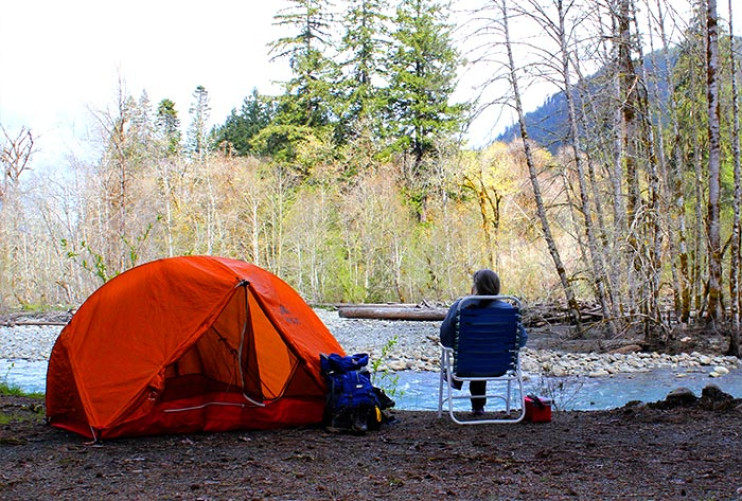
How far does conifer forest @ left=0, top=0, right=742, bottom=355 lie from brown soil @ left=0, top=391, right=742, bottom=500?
4578 mm

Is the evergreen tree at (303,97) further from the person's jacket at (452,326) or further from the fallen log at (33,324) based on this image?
the person's jacket at (452,326)

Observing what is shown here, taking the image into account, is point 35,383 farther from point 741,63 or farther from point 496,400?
point 741,63

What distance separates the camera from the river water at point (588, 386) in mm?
7289

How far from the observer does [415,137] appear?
102 ft

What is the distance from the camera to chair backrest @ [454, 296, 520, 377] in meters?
4.93

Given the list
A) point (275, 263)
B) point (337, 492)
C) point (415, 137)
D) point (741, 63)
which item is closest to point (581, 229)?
point (741, 63)

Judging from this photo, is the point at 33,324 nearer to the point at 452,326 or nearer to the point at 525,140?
the point at 525,140

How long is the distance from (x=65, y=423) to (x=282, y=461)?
6.43 ft

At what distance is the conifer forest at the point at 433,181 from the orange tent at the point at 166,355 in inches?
145

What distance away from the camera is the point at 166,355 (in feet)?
15.4

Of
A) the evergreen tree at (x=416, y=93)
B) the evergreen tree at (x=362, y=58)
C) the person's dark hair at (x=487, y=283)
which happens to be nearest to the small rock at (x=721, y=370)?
the person's dark hair at (x=487, y=283)

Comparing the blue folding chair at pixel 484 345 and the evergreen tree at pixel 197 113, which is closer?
the blue folding chair at pixel 484 345

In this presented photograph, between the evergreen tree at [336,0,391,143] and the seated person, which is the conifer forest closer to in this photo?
the evergreen tree at [336,0,391,143]

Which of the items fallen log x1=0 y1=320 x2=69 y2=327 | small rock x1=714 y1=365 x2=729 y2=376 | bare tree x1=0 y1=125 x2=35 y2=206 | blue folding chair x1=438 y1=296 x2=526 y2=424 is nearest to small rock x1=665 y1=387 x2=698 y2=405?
blue folding chair x1=438 y1=296 x2=526 y2=424
